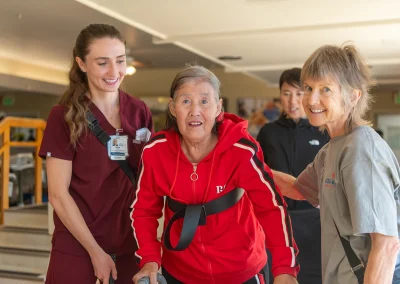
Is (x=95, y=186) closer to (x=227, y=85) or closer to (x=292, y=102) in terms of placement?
(x=292, y=102)

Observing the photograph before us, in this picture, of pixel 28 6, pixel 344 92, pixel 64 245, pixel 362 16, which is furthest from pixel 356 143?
pixel 28 6

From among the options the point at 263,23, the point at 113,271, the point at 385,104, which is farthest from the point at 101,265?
the point at 385,104

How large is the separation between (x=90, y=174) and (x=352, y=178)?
106cm

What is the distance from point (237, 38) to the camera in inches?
253

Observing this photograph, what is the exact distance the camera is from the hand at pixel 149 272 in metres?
1.66

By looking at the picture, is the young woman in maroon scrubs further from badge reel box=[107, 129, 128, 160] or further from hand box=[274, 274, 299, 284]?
hand box=[274, 274, 299, 284]

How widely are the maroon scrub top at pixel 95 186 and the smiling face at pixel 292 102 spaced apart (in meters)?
1.47

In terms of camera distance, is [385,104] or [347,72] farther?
[385,104]

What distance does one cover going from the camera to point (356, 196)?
4.47 feet

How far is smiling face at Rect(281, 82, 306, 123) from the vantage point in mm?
3156

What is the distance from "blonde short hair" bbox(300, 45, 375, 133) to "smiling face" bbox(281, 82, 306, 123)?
1602 mm

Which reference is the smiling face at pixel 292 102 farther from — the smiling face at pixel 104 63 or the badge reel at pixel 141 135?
the smiling face at pixel 104 63

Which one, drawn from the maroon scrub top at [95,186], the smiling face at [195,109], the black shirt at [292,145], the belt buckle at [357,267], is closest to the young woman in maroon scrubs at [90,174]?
the maroon scrub top at [95,186]

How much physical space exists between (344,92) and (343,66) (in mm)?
83
